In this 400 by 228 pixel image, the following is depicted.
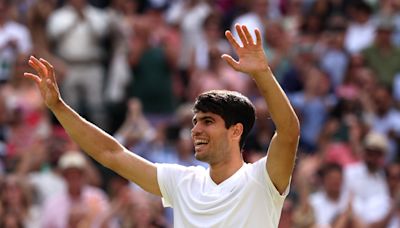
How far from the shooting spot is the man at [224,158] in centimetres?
665

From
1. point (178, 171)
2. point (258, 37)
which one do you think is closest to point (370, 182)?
point (178, 171)

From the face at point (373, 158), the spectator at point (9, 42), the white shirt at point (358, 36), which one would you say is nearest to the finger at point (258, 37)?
the face at point (373, 158)

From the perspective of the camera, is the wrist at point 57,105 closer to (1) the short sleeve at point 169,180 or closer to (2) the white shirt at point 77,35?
(1) the short sleeve at point 169,180

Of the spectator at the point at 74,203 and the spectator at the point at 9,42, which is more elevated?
the spectator at the point at 9,42

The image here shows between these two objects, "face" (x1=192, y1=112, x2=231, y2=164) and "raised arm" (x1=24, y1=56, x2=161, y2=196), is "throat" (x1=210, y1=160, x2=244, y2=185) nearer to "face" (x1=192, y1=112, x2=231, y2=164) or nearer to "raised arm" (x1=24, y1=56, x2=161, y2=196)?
"face" (x1=192, y1=112, x2=231, y2=164)

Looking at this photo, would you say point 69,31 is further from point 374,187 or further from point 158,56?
point 374,187

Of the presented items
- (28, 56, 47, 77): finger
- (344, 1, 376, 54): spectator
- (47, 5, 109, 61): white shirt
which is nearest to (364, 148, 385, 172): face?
(344, 1, 376, 54): spectator

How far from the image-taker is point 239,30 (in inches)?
263

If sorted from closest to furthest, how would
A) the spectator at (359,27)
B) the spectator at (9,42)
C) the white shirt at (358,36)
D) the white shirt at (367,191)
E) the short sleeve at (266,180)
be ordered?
the short sleeve at (266,180)
the white shirt at (367,191)
the spectator at (9,42)
the white shirt at (358,36)
the spectator at (359,27)

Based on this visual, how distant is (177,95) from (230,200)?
845 cm

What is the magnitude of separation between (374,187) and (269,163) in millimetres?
5985

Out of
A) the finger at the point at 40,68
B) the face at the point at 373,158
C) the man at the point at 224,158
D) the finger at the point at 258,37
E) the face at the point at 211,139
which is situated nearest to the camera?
the finger at the point at 258,37

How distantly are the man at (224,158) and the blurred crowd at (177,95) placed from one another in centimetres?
354

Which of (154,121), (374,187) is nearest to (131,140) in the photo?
(154,121)
